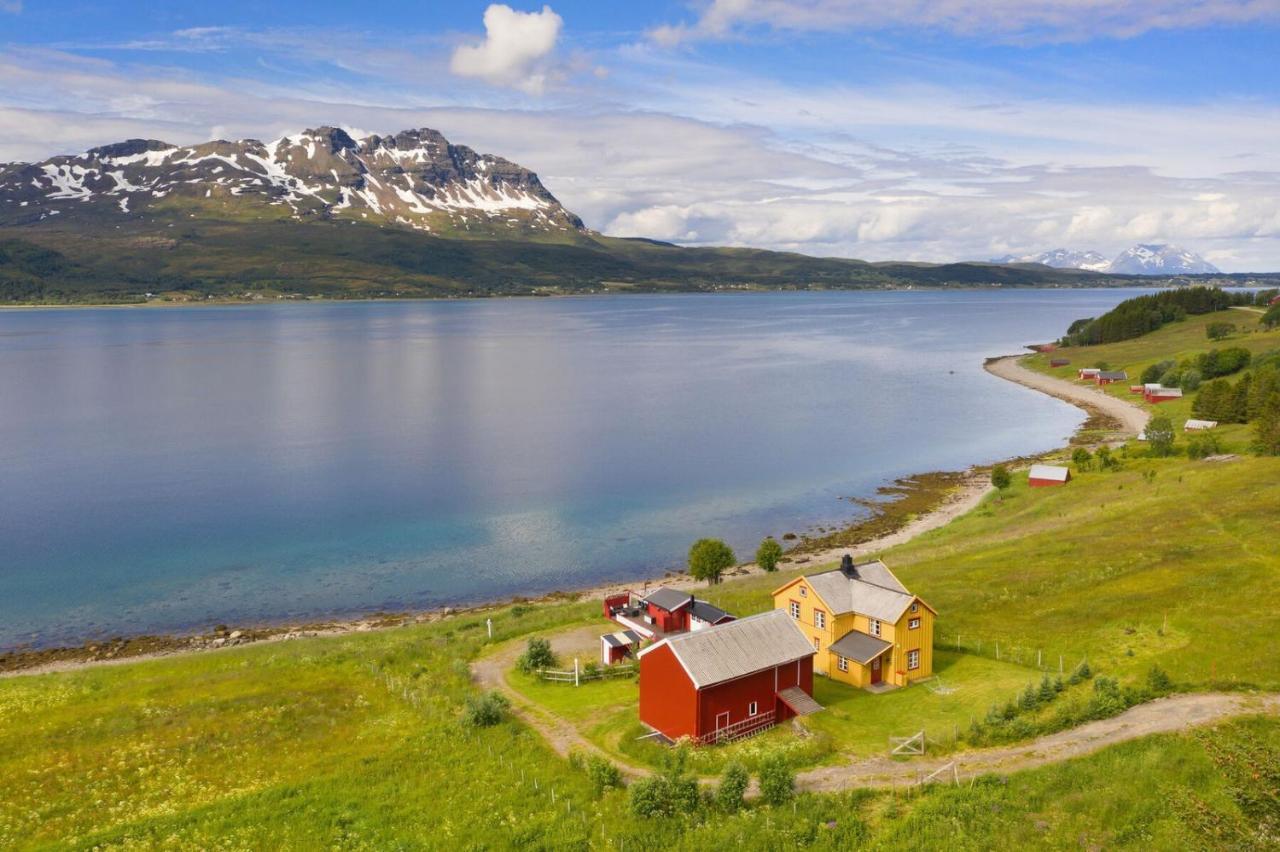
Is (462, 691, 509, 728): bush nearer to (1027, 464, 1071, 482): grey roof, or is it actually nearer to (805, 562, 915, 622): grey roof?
(805, 562, 915, 622): grey roof

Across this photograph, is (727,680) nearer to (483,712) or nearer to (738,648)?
(738,648)

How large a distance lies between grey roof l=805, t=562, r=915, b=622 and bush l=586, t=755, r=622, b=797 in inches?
497

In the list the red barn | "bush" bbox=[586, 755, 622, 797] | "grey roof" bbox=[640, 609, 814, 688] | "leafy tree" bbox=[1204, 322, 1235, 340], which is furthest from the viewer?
"leafy tree" bbox=[1204, 322, 1235, 340]

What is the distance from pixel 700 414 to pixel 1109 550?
234ft

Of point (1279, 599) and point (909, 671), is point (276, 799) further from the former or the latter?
point (1279, 599)

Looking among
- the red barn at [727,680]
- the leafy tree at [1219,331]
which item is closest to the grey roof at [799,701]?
the red barn at [727,680]

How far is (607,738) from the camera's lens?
29.9 metres

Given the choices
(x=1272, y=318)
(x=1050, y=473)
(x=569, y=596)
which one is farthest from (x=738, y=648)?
(x=1272, y=318)

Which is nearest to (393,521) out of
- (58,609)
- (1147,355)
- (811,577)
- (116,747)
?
(58,609)

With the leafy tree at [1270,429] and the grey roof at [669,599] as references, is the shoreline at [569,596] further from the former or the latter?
the leafy tree at [1270,429]

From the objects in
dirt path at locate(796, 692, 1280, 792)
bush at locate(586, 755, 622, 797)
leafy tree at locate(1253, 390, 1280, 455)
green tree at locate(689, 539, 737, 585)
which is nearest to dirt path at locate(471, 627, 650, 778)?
bush at locate(586, 755, 622, 797)

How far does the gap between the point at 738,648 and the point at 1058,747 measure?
10611 millimetres

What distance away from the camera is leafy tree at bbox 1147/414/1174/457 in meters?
73.7

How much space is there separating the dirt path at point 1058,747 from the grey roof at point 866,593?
24.1 ft
